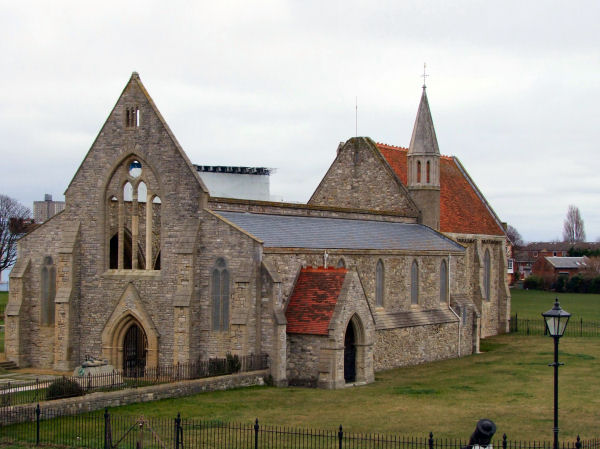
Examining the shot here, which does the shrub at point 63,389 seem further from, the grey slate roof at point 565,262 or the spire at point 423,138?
the grey slate roof at point 565,262

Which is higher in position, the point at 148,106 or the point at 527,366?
the point at 148,106

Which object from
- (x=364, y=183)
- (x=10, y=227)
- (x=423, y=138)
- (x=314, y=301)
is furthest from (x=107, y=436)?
(x=10, y=227)

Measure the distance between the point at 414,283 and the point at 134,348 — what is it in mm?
15171

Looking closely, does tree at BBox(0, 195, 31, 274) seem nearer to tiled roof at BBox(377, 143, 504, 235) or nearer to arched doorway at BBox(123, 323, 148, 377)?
tiled roof at BBox(377, 143, 504, 235)

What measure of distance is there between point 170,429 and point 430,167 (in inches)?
1249

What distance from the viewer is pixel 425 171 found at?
173ft

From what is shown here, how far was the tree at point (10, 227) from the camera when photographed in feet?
301

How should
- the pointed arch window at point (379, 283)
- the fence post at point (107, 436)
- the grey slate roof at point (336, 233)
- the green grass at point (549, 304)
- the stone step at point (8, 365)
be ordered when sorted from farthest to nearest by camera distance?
the green grass at point (549, 304), the pointed arch window at point (379, 283), the stone step at point (8, 365), the grey slate roof at point (336, 233), the fence post at point (107, 436)

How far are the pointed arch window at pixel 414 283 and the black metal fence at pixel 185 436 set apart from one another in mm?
20654

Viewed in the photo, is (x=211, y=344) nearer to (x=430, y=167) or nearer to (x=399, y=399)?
(x=399, y=399)

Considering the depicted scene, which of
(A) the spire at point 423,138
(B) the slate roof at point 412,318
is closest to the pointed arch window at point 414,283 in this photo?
(B) the slate roof at point 412,318

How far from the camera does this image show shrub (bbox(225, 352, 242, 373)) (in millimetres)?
34094

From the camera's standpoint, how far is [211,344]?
117 ft

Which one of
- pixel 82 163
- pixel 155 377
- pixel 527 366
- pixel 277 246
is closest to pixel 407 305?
pixel 527 366
